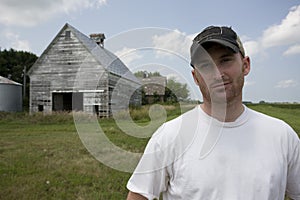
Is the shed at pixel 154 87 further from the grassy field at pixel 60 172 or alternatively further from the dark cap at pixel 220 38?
the dark cap at pixel 220 38

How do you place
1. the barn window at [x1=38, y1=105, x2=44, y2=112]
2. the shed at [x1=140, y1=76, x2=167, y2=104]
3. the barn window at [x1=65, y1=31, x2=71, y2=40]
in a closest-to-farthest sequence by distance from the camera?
the shed at [x1=140, y1=76, x2=167, y2=104] → the barn window at [x1=65, y1=31, x2=71, y2=40] → the barn window at [x1=38, y1=105, x2=44, y2=112]

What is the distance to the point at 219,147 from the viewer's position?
125cm

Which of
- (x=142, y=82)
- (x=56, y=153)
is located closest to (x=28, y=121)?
(x=56, y=153)

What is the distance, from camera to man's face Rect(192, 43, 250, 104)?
4.11ft

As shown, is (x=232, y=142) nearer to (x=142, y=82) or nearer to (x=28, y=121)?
(x=142, y=82)

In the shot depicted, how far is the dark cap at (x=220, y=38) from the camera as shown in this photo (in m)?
1.30

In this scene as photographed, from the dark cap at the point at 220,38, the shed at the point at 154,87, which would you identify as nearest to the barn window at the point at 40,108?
the shed at the point at 154,87

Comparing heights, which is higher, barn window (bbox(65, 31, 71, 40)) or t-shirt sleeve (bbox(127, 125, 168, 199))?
barn window (bbox(65, 31, 71, 40))

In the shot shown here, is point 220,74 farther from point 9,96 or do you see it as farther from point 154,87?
point 9,96

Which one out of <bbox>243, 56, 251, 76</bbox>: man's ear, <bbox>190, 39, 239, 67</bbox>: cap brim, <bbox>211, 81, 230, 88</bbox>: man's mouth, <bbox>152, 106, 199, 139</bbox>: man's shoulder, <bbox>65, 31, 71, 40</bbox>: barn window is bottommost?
<bbox>152, 106, 199, 139</bbox>: man's shoulder

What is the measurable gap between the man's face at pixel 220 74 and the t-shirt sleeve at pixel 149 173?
345 millimetres

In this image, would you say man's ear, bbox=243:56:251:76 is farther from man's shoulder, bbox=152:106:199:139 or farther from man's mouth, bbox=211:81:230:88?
man's shoulder, bbox=152:106:199:139

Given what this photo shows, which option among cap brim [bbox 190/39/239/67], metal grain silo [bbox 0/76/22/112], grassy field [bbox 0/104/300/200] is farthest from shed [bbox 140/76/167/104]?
metal grain silo [bbox 0/76/22/112]

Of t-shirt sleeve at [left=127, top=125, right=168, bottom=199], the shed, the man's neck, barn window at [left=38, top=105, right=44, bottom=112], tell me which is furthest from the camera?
barn window at [left=38, top=105, right=44, bottom=112]
